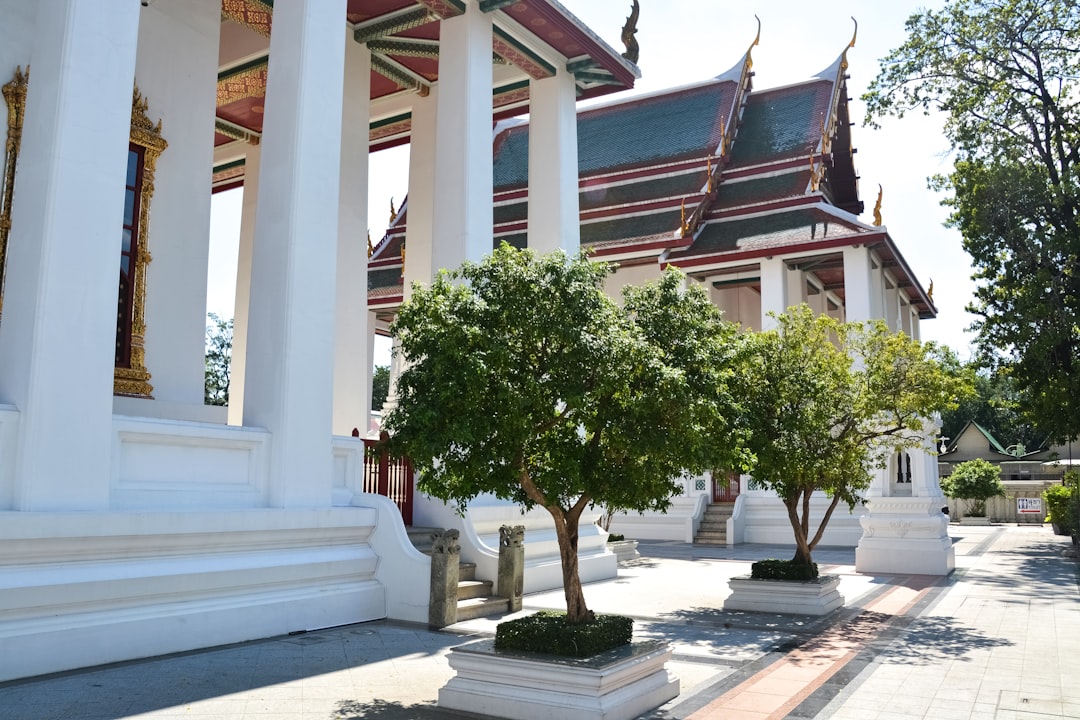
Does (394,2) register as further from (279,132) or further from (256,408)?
(256,408)

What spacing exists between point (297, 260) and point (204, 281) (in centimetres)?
272

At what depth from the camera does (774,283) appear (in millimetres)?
22891

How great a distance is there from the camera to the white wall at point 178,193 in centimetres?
1027

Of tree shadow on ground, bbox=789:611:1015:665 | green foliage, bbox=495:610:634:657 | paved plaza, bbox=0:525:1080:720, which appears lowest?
tree shadow on ground, bbox=789:611:1015:665

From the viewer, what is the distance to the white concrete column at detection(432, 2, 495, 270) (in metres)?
11.4

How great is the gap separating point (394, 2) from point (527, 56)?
85.7 inches

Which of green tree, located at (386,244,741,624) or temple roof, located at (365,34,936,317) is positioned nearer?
green tree, located at (386,244,741,624)

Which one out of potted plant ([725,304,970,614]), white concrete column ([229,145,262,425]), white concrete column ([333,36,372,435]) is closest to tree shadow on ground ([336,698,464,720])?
potted plant ([725,304,970,614])

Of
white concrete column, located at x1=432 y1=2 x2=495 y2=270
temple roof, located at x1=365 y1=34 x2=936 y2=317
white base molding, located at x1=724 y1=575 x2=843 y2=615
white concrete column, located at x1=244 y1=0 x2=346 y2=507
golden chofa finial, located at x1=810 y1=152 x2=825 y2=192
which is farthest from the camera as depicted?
golden chofa finial, located at x1=810 y1=152 x2=825 y2=192

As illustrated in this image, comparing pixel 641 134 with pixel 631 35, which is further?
pixel 641 134

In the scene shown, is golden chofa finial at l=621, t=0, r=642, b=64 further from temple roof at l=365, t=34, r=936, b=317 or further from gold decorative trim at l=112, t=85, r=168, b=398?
temple roof at l=365, t=34, r=936, b=317

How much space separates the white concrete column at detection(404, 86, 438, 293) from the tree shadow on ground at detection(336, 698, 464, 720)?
9.24 metres

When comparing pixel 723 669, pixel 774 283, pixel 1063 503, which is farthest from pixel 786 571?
pixel 1063 503

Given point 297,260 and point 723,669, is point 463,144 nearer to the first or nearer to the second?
point 297,260
